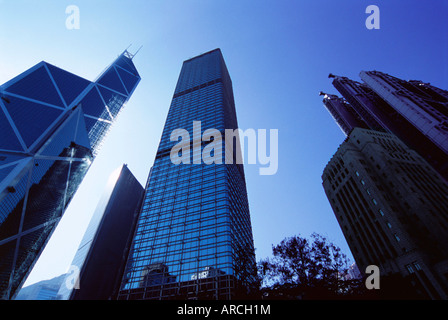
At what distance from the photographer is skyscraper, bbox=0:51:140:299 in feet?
186

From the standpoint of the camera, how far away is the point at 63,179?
79.9 m

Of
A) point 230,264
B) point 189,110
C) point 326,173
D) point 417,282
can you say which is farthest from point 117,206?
point 417,282

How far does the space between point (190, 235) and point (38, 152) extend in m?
51.3

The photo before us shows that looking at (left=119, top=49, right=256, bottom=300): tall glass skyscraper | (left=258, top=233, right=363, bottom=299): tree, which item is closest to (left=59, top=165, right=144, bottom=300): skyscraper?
(left=119, top=49, right=256, bottom=300): tall glass skyscraper

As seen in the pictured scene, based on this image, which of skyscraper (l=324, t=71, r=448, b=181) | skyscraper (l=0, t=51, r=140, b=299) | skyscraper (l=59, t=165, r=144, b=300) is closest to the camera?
skyscraper (l=324, t=71, r=448, b=181)

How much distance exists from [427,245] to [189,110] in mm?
73083

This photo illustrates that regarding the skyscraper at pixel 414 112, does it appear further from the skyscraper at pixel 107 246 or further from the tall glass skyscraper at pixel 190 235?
the skyscraper at pixel 107 246

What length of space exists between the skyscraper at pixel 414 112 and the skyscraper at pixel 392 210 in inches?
→ 603

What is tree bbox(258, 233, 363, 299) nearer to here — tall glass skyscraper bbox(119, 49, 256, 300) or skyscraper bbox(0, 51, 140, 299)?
tall glass skyscraper bbox(119, 49, 256, 300)

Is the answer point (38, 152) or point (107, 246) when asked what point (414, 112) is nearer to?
point (38, 152)

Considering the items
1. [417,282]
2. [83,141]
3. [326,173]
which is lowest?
[417,282]

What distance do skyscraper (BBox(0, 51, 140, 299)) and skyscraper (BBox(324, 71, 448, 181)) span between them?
7379cm

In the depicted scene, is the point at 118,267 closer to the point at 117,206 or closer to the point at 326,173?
the point at 117,206

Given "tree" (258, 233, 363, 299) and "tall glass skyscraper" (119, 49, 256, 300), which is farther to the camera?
"tall glass skyscraper" (119, 49, 256, 300)
